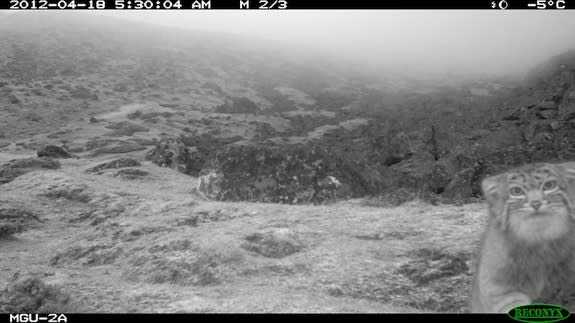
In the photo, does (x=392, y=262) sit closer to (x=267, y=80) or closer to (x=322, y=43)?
(x=267, y=80)

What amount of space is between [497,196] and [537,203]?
0.39 meters

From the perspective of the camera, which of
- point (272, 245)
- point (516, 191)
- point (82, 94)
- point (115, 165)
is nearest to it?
point (516, 191)

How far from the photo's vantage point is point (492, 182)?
384 centimetres

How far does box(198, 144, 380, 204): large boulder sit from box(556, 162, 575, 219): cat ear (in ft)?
33.9

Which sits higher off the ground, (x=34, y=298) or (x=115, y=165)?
(x=34, y=298)

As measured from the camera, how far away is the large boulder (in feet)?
46.3

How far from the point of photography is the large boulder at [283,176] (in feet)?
46.3

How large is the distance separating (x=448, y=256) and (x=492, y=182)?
438 cm

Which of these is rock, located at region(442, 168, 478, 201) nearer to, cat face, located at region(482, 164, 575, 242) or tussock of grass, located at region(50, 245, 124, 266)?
cat face, located at region(482, 164, 575, 242)

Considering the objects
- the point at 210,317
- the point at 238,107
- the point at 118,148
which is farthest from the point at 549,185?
the point at 238,107

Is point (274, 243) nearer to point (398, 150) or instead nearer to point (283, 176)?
point (283, 176)

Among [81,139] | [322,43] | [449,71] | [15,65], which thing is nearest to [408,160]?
[81,139]

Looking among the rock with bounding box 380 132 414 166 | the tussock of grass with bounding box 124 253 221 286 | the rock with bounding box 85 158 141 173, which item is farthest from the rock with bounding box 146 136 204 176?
the tussock of grass with bounding box 124 253 221 286

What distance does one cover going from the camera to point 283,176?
47.6 ft
